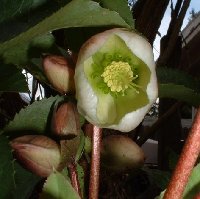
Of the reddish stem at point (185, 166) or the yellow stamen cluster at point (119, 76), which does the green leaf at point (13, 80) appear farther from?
the reddish stem at point (185, 166)

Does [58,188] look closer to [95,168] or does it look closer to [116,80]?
[95,168]

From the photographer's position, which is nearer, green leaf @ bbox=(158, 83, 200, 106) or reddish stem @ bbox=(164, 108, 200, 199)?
reddish stem @ bbox=(164, 108, 200, 199)

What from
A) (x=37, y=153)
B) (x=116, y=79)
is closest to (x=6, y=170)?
(x=37, y=153)

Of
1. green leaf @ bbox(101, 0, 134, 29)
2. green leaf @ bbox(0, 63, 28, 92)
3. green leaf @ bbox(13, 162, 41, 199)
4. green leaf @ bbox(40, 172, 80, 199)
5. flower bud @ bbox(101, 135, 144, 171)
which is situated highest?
green leaf @ bbox(101, 0, 134, 29)

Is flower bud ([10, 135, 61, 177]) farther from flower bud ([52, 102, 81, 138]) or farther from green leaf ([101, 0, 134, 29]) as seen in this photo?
green leaf ([101, 0, 134, 29])

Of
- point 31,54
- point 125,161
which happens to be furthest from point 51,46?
point 125,161

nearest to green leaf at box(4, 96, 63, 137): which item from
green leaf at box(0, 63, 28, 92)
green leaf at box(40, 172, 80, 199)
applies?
green leaf at box(0, 63, 28, 92)

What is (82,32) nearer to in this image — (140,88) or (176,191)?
(140,88)
